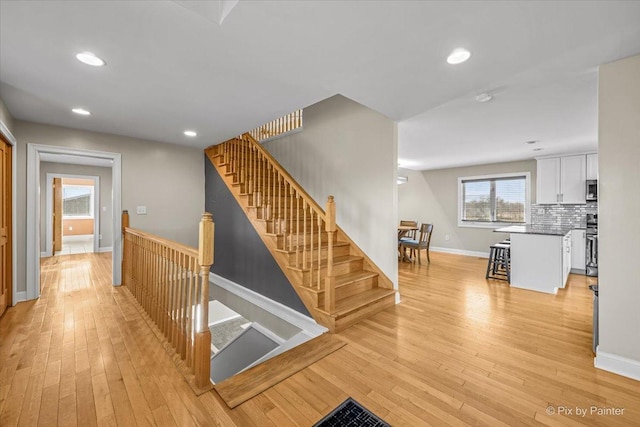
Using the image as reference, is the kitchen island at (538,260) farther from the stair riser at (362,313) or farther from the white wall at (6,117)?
the white wall at (6,117)

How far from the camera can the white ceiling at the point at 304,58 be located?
1.55 m

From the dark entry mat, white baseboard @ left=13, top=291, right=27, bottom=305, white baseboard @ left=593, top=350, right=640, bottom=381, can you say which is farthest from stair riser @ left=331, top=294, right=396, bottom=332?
white baseboard @ left=13, top=291, right=27, bottom=305

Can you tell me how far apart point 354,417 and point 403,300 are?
216 cm

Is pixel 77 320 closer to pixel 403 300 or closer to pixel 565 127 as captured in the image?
pixel 403 300

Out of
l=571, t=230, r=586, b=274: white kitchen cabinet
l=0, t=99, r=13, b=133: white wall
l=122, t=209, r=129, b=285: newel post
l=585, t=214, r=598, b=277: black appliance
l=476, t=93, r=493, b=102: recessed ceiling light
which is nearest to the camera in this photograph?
l=476, t=93, r=493, b=102: recessed ceiling light

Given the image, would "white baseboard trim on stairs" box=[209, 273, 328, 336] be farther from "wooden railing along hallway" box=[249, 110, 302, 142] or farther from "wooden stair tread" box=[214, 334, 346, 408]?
"wooden railing along hallway" box=[249, 110, 302, 142]

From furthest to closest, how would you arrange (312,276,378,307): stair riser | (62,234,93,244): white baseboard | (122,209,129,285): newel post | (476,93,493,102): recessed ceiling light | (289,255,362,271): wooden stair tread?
(62,234,93,244): white baseboard < (122,209,129,285): newel post < (289,255,362,271): wooden stair tread < (312,276,378,307): stair riser < (476,93,493,102): recessed ceiling light

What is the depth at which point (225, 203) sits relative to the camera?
455 cm

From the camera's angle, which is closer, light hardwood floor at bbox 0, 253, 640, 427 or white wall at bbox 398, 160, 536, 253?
light hardwood floor at bbox 0, 253, 640, 427

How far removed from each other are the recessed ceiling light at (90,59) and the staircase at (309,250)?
79.3 inches

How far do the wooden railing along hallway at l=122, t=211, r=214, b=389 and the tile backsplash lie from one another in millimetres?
6665

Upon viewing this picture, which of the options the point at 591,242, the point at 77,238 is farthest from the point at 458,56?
the point at 77,238

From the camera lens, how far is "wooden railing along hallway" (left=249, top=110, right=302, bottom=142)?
181 inches

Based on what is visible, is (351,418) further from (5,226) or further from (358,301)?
(5,226)
